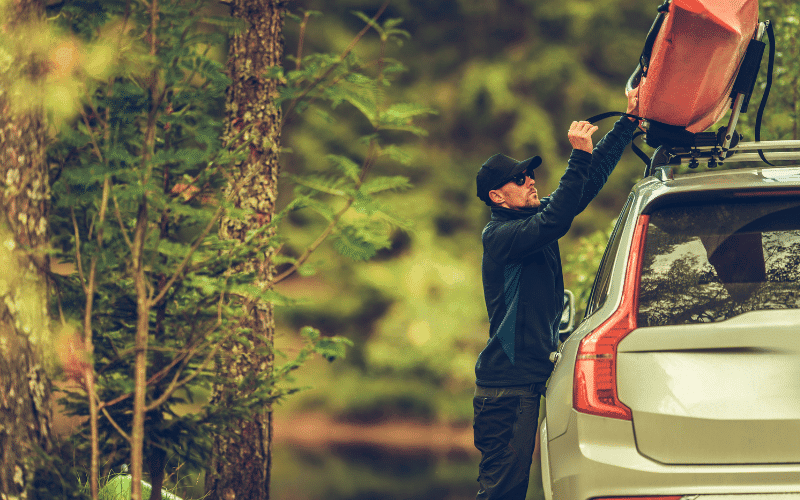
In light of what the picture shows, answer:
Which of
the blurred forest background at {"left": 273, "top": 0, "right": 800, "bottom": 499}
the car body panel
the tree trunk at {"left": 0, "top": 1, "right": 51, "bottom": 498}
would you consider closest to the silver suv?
the car body panel

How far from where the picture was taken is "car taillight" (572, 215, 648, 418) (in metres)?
2.77

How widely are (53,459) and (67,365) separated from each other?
16.3 inches

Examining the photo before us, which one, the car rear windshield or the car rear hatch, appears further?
the car rear windshield

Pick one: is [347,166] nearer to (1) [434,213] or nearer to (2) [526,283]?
(2) [526,283]

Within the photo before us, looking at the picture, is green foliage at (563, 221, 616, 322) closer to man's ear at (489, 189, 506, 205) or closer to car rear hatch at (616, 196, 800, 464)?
man's ear at (489, 189, 506, 205)

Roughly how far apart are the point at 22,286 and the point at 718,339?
2862 millimetres

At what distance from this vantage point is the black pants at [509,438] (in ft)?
12.4

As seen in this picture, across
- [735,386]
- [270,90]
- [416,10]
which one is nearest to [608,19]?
[416,10]

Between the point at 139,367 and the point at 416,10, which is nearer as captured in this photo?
the point at 139,367

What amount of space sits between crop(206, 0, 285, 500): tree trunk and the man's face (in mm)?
2010

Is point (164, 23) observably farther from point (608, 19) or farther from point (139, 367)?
point (608, 19)

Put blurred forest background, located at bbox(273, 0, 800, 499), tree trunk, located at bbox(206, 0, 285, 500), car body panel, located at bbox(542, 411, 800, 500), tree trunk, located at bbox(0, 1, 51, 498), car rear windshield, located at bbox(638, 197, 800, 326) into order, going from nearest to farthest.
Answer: car body panel, located at bbox(542, 411, 800, 500)
car rear windshield, located at bbox(638, 197, 800, 326)
tree trunk, located at bbox(0, 1, 51, 498)
tree trunk, located at bbox(206, 0, 285, 500)
blurred forest background, located at bbox(273, 0, 800, 499)

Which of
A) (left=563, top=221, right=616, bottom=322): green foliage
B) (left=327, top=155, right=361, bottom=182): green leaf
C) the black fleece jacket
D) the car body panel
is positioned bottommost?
the car body panel

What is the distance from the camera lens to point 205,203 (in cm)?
418
